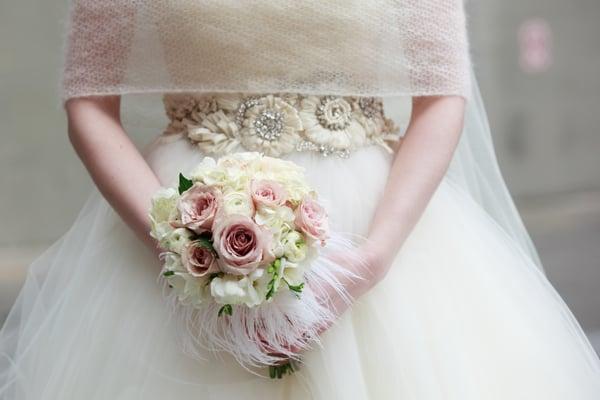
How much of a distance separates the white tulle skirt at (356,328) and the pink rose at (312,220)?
201mm

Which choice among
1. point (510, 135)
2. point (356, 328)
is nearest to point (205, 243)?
point (356, 328)

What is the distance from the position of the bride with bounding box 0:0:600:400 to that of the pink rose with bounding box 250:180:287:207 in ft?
0.93

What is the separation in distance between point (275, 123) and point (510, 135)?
9.33m

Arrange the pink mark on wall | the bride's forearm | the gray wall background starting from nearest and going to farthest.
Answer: the bride's forearm
the gray wall background
the pink mark on wall

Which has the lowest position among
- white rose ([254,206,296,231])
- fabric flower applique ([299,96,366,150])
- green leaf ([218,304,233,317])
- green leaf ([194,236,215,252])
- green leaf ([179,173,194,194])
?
green leaf ([218,304,233,317])

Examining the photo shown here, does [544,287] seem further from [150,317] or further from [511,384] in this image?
[150,317]

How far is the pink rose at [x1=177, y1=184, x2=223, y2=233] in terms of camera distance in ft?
5.80

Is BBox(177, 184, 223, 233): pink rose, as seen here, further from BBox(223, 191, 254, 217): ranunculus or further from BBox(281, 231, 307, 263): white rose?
BBox(281, 231, 307, 263): white rose

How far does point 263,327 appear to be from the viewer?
1865 mm

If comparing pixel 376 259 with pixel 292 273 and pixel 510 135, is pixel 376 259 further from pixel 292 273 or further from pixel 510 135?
pixel 510 135

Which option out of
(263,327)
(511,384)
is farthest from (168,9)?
(511,384)

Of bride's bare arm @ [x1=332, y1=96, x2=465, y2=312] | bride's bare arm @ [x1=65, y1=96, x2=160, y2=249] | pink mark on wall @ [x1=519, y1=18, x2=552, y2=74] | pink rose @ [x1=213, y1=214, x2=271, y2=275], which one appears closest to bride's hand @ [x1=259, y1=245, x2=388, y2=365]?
bride's bare arm @ [x1=332, y1=96, x2=465, y2=312]

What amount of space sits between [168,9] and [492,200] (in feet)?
3.04

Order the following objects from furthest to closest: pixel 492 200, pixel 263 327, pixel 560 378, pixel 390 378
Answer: pixel 492 200, pixel 560 378, pixel 390 378, pixel 263 327
